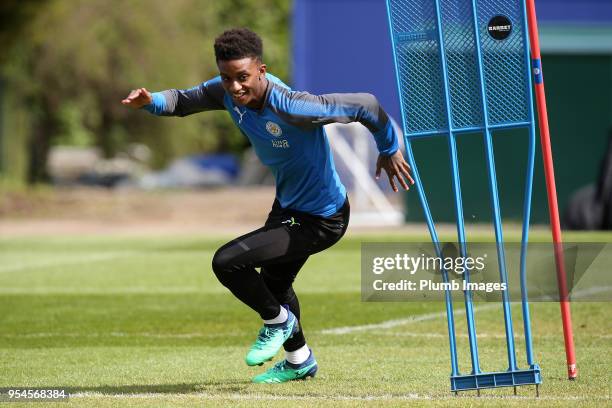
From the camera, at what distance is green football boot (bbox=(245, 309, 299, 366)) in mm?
7285

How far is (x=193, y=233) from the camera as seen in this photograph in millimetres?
26422

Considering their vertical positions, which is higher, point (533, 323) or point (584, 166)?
point (533, 323)

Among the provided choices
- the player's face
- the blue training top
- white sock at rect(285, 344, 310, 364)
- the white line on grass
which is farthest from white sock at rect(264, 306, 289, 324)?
the white line on grass

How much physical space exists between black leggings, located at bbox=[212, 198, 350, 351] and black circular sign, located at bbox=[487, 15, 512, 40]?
1.55 m

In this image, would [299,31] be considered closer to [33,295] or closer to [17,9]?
[17,9]

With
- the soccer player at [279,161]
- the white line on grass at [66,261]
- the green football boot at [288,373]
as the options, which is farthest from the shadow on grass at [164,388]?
the white line on grass at [66,261]

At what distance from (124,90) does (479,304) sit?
3219 cm

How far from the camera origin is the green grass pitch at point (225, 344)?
23.5 feet

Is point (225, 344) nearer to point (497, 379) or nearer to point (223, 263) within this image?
point (223, 263)

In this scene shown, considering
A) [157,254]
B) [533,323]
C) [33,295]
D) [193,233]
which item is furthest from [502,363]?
[193,233]

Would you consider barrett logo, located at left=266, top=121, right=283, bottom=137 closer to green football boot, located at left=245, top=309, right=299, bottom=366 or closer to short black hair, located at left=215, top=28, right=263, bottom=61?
short black hair, located at left=215, top=28, right=263, bottom=61

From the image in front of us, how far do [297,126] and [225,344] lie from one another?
11.5ft

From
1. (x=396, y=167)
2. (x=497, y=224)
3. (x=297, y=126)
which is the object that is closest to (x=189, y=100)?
(x=297, y=126)

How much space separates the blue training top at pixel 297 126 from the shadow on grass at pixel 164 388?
50.5 inches
